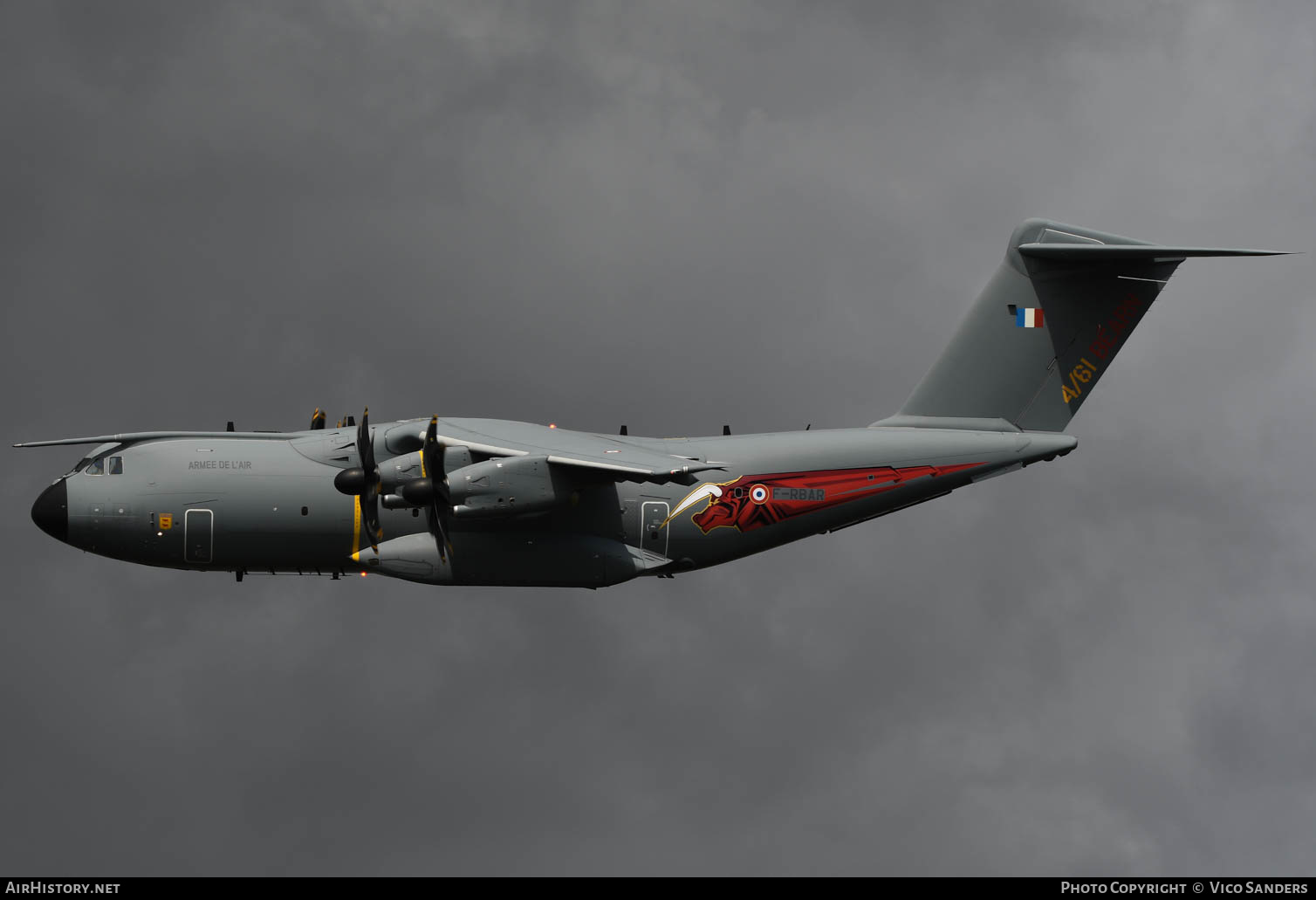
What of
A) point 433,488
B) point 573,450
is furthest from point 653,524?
point 433,488

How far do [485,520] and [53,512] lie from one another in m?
7.49

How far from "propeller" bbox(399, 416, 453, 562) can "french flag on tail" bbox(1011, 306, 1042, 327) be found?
34.3ft

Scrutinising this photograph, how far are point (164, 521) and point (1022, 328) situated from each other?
15.2 metres

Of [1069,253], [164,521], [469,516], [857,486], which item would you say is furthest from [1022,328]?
[164,521]

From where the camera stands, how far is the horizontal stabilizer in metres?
32.8

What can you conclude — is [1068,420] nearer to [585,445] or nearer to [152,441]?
[585,445]

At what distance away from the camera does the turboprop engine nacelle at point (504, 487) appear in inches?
1208

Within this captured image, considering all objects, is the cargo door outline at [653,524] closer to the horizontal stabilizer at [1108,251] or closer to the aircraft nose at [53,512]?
the horizontal stabilizer at [1108,251]

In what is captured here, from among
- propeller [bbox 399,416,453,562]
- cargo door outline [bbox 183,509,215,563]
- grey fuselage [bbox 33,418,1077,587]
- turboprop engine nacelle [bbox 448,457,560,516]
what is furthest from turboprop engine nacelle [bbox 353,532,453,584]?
cargo door outline [bbox 183,509,215,563]

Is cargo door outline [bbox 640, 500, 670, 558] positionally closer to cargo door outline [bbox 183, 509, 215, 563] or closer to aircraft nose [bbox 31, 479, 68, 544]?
cargo door outline [bbox 183, 509, 215, 563]

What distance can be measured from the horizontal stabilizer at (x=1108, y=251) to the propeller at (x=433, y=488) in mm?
10994

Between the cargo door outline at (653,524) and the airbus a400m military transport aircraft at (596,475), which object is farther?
the cargo door outline at (653,524)

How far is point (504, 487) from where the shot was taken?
101ft

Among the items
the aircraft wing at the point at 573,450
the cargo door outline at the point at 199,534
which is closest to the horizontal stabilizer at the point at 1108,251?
the aircraft wing at the point at 573,450
